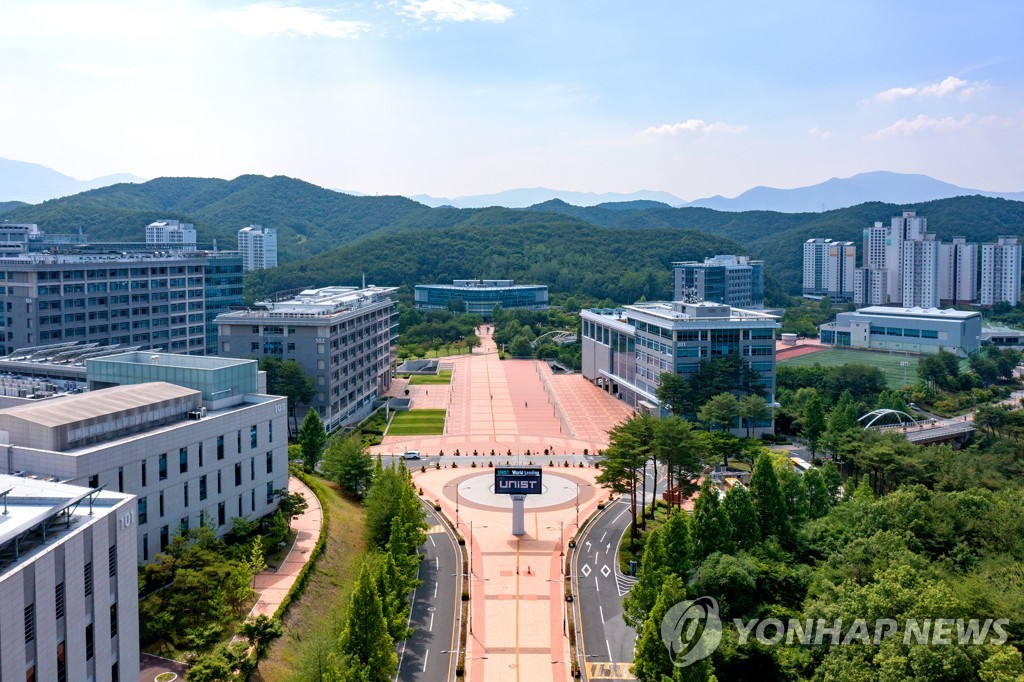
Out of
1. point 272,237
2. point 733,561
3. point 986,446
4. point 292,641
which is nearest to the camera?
point 292,641

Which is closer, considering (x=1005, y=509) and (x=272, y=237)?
(x=1005, y=509)

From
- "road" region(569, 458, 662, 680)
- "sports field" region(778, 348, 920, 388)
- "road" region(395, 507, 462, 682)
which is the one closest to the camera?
"road" region(395, 507, 462, 682)

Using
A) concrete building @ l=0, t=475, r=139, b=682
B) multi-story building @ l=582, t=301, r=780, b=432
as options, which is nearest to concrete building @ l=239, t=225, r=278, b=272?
multi-story building @ l=582, t=301, r=780, b=432

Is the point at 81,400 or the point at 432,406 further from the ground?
the point at 81,400

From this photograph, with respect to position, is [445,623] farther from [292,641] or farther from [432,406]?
[432,406]

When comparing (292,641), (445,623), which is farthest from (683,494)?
(292,641)

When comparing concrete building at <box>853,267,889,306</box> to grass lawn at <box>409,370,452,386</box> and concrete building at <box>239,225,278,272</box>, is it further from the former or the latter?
concrete building at <box>239,225,278,272</box>
